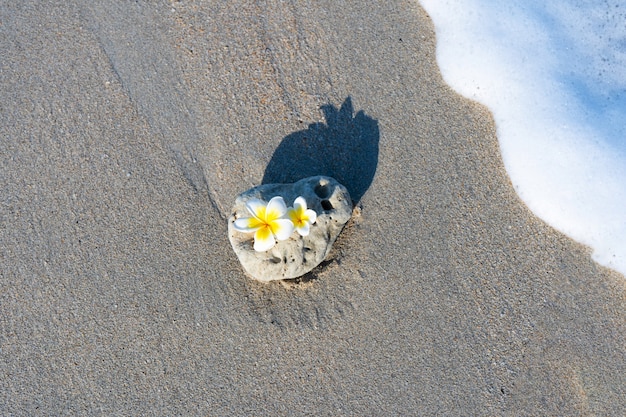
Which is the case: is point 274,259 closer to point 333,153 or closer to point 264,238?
point 264,238

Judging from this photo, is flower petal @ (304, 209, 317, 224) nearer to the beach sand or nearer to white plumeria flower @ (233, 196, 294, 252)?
white plumeria flower @ (233, 196, 294, 252)

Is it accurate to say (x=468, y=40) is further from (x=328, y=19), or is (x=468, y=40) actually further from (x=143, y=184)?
(x=143, y=184)

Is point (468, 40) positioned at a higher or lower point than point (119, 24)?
higher

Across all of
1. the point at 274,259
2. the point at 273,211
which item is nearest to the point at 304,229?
the point at 273,211

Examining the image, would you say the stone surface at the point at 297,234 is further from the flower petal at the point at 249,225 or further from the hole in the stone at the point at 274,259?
the flower petal at the point at 249,225

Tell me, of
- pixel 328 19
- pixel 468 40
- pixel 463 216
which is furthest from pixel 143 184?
pixel 468 40

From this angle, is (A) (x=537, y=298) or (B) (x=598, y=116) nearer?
(A) (x=537, y=298)

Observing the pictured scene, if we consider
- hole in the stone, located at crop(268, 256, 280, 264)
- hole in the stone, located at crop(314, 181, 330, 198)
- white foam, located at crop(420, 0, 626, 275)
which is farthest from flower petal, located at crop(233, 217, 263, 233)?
white foam, located at crop(420, 0, 626, 275)
